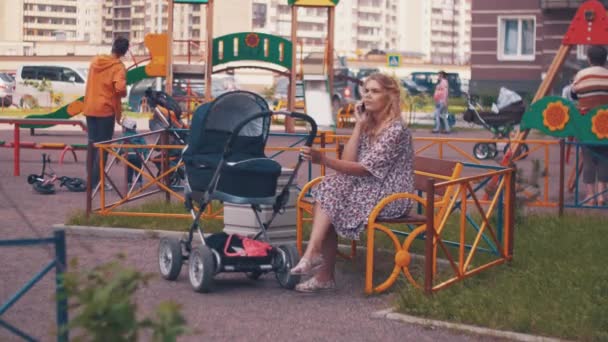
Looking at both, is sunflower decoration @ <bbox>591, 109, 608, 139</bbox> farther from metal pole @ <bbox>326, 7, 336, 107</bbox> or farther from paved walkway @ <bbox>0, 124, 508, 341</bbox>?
metal pole @ <bbox>326, 7, 336, 107</bbox>

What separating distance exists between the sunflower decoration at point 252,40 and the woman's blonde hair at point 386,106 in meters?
21.6

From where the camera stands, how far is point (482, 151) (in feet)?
74.0

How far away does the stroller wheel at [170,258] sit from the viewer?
8.17m

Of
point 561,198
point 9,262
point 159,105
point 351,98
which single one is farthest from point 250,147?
point 351,98

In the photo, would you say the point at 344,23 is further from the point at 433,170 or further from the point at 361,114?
the point at 361,114

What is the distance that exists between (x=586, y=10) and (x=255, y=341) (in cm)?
949

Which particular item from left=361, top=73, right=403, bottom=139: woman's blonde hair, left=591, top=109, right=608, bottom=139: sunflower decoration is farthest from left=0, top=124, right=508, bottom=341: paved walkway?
left=591, top=109, right=608, bottom=139: sunflower decoration

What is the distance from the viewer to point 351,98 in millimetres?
48812

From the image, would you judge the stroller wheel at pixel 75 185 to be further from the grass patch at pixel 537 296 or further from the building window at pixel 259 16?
the building window at pixel 259 16

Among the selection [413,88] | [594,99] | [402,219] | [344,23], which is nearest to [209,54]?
[594,99]

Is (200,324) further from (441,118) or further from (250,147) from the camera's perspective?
(441,118)

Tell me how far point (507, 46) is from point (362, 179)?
133 feet

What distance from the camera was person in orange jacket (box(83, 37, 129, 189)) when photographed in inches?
546

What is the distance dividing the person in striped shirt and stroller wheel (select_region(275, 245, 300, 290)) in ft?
18.5
